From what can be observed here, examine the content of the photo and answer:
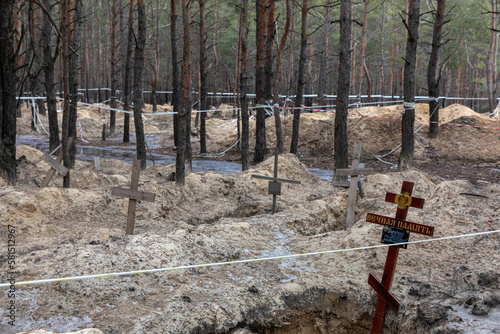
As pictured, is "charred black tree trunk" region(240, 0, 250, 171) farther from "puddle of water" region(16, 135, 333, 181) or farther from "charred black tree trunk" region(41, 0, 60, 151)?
"charred black tree trunk" region(41, 0, 60, 151)

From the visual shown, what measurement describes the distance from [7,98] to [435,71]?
15.9 m

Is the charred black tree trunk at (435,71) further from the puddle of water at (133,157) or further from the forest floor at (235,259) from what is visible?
the forest floor at (235,259)

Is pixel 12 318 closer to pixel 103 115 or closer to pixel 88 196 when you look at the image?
pixel 88 196

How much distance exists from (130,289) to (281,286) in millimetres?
1934

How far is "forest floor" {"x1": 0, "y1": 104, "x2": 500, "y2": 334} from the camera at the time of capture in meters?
5.08

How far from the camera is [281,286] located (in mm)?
5977

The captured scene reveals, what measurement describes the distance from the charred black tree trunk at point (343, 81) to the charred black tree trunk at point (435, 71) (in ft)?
19.2

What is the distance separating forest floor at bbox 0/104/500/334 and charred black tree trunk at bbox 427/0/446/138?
25.1 feet

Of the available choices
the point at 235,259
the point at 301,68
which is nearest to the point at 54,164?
the point at 235,259

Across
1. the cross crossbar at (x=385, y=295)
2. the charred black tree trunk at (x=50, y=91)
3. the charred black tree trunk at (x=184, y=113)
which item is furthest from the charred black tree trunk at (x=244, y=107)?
the cross crossbar at (x=385, y=295)

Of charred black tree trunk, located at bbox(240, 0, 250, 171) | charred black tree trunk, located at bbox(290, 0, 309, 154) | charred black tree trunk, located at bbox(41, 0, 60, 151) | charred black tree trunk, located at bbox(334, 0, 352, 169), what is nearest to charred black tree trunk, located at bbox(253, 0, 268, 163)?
charred black tree trunk, located at bbox(240, 0, 250, 171)

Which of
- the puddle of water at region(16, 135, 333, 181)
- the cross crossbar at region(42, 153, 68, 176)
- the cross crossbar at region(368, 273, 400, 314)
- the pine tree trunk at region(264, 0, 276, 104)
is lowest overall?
the cross crossbar at region(368, 273, 400, 314)

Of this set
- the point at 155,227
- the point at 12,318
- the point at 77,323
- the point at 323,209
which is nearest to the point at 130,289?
the point at 77,323

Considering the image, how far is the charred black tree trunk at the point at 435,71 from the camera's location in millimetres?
16938
